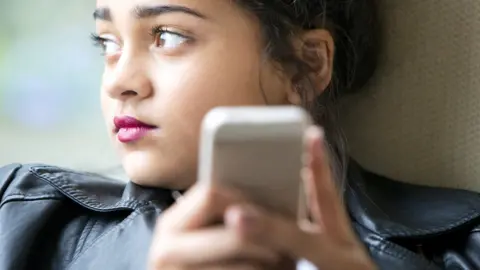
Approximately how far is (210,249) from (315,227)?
7cm

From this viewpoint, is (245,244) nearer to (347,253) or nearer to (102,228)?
(347,253)

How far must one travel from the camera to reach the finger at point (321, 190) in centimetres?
49

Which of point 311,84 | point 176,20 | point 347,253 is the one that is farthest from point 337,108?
point 347,253

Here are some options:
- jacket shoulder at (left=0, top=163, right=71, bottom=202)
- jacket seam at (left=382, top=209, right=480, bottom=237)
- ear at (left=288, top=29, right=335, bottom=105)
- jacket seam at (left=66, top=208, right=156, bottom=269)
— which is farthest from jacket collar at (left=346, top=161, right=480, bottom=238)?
jacket shoulder at (left=0, top=163, right=71, bottom=202)

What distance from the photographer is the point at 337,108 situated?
0.91 m

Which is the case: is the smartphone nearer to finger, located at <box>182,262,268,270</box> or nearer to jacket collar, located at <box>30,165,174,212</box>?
finger, located at <box>182,262,268,270</box>

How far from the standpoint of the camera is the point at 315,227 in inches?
20.7

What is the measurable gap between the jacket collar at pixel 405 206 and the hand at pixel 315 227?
280 mm

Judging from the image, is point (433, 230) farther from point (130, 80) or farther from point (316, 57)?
point (130, 80)

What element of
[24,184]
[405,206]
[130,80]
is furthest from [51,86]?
[405,206]

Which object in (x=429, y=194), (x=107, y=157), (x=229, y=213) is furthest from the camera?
(x=107, y=157)

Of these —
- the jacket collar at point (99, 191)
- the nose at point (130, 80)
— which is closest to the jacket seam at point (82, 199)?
the jacket collar at point (99, 191)

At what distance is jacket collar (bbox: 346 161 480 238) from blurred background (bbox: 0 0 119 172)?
339 millimetres

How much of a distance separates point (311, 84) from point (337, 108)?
0.30 ft
